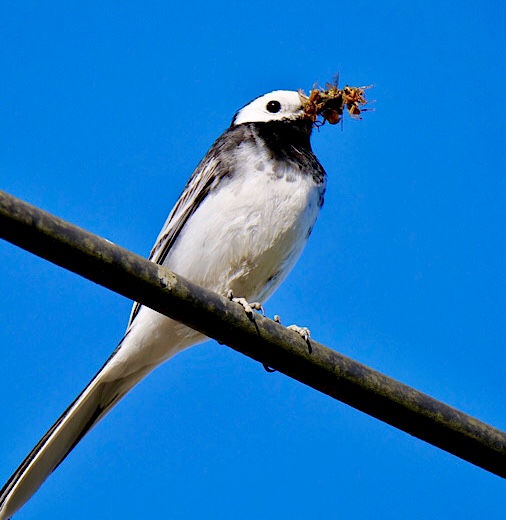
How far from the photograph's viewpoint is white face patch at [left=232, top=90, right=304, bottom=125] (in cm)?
624

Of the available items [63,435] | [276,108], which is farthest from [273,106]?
[63,435]

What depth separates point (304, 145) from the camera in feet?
19.7

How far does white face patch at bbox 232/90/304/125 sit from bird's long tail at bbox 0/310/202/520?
1.67 m

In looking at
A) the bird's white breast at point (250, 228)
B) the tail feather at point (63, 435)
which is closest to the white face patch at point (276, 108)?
→ the bird's white breast at point (250, 228)

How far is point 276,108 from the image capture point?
6332 millimetres

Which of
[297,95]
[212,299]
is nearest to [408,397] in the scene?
[212,299]

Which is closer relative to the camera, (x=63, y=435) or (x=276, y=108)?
(x=63, y=435)

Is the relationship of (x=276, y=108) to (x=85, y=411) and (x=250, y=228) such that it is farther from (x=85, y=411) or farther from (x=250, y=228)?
(x=85, y=411)

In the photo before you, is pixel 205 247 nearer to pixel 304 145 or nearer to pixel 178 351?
pixel 178 351

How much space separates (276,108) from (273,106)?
0.10ft

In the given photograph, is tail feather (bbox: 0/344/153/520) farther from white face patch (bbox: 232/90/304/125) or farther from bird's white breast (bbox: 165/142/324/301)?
white face patch (bbox: 232/90/304/125)

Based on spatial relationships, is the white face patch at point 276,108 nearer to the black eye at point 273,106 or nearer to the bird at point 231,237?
the black eye at point 273,106

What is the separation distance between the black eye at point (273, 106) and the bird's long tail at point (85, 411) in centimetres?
173

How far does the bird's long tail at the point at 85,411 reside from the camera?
13.3ft
